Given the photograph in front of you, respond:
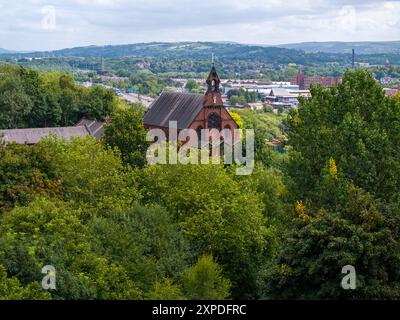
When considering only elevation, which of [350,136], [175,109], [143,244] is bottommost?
[143,244]

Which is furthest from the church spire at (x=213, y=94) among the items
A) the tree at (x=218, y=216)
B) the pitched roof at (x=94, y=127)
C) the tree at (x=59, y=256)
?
the tree at (x=59, y=256)

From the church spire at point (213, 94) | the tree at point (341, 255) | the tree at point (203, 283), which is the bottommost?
the tree at point (203, 283)

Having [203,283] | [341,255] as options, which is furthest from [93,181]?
[341,255]

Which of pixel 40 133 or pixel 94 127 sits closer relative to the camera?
pixel 40 133

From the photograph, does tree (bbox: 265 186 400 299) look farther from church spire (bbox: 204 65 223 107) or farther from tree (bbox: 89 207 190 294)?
church spire (bbox: 204 65 223 107)

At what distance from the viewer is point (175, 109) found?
67.6 m

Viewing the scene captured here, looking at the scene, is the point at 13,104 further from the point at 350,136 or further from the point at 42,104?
the point at 350,136

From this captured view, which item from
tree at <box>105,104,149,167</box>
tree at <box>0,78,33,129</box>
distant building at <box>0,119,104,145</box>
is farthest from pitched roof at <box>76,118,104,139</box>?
tree at <box>105,104,149,167</box>

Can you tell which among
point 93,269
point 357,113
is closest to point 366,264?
point 93,269

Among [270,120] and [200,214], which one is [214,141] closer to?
[200,214]

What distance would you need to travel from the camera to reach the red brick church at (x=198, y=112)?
6406 centimetres

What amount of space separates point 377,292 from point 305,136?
43.4 ft

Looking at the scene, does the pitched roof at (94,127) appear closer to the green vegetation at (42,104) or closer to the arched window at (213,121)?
the green vegetation at (42,104)

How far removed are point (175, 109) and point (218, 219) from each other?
1531 inches
